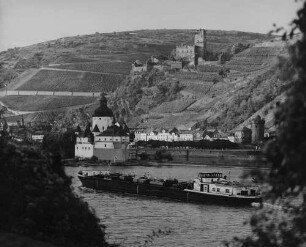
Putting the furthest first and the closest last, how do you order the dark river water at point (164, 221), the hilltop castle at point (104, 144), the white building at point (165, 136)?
the white building at point (165, 136), the hilltop castle at point (104, 144), the dark river water at point (164, 221)

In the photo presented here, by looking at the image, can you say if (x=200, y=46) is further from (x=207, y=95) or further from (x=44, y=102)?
(x=44, y=102)

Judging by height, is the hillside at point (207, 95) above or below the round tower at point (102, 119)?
above

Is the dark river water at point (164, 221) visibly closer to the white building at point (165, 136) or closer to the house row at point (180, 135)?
the house row at point (180, 135)

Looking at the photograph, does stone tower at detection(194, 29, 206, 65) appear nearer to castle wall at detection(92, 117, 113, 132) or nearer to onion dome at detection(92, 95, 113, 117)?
onion dome at detection(92, 95, 113, 117)

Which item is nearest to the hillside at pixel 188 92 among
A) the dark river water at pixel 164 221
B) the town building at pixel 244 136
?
the town building at pixel 244 136

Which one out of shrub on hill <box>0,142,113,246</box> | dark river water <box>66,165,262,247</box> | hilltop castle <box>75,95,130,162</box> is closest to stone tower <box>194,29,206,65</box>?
hilltop castle <box>75,95,130,162</box>
